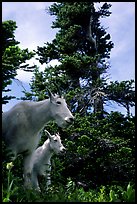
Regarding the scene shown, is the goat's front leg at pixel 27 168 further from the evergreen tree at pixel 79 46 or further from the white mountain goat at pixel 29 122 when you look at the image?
the evergreen tree at pixel 79 46

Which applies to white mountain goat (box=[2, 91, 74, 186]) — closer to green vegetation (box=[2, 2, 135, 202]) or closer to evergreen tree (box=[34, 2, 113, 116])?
green vegetation (box=[2, 2, 135, 202])

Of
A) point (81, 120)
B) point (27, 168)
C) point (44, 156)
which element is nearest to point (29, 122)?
point (27, 168)

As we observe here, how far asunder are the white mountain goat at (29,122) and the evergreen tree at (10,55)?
19.1 inches

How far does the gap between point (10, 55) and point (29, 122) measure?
1.28 meters

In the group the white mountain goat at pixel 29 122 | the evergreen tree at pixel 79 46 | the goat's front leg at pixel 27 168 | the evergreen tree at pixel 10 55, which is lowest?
the goat's front leg at pixel 27 168

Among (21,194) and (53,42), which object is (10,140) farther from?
(53,42)

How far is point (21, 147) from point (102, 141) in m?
3.06

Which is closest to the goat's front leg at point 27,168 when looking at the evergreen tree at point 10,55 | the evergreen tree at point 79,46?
the evergreen tree at point 10,55

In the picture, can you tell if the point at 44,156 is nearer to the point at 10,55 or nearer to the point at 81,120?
the point at 10,55

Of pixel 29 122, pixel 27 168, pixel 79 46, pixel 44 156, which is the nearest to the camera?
pixel 29 122

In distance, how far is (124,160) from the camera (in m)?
7.61

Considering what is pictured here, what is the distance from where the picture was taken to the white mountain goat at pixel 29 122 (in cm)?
542

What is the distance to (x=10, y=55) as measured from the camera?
20.3 ft

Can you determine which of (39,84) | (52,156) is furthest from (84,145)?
(39,84)
